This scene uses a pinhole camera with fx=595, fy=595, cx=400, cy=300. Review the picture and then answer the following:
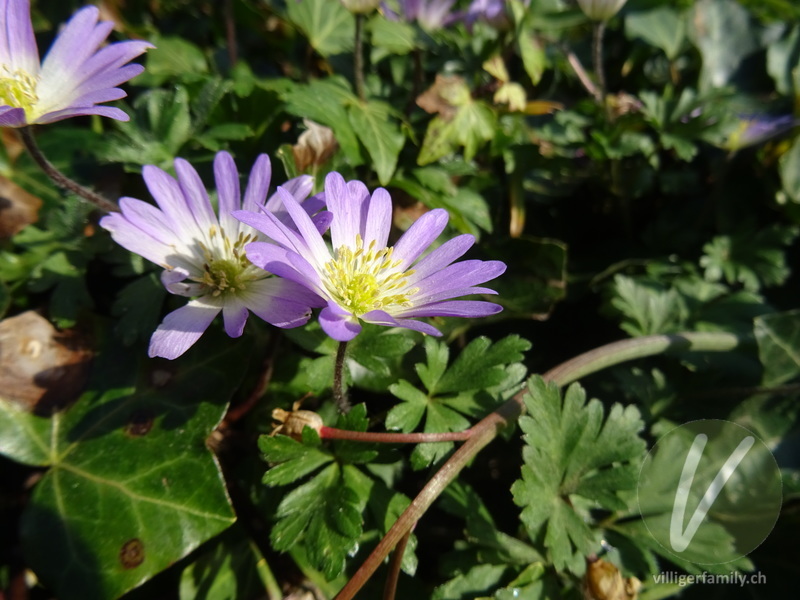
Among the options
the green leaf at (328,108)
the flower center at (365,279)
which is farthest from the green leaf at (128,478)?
the green leaf at (328,108)

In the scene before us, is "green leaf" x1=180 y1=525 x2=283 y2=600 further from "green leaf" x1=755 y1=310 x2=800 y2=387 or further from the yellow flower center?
"green leaf" x1=755 y1=310 x2=800 y2=387

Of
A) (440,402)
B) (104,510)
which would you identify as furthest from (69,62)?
(440,402)

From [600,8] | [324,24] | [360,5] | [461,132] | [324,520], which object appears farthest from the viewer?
[324,24]

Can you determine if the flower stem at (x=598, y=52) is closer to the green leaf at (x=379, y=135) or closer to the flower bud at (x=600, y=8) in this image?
the flower bud at (x=600, y=8)

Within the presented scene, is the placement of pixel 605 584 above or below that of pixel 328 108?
below

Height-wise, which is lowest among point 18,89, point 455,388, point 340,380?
point 455,388

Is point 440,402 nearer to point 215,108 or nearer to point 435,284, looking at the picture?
point 435,284

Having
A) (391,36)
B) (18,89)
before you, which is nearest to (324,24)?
(391,36)

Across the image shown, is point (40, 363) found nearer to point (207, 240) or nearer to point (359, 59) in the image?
point (207, 240)
